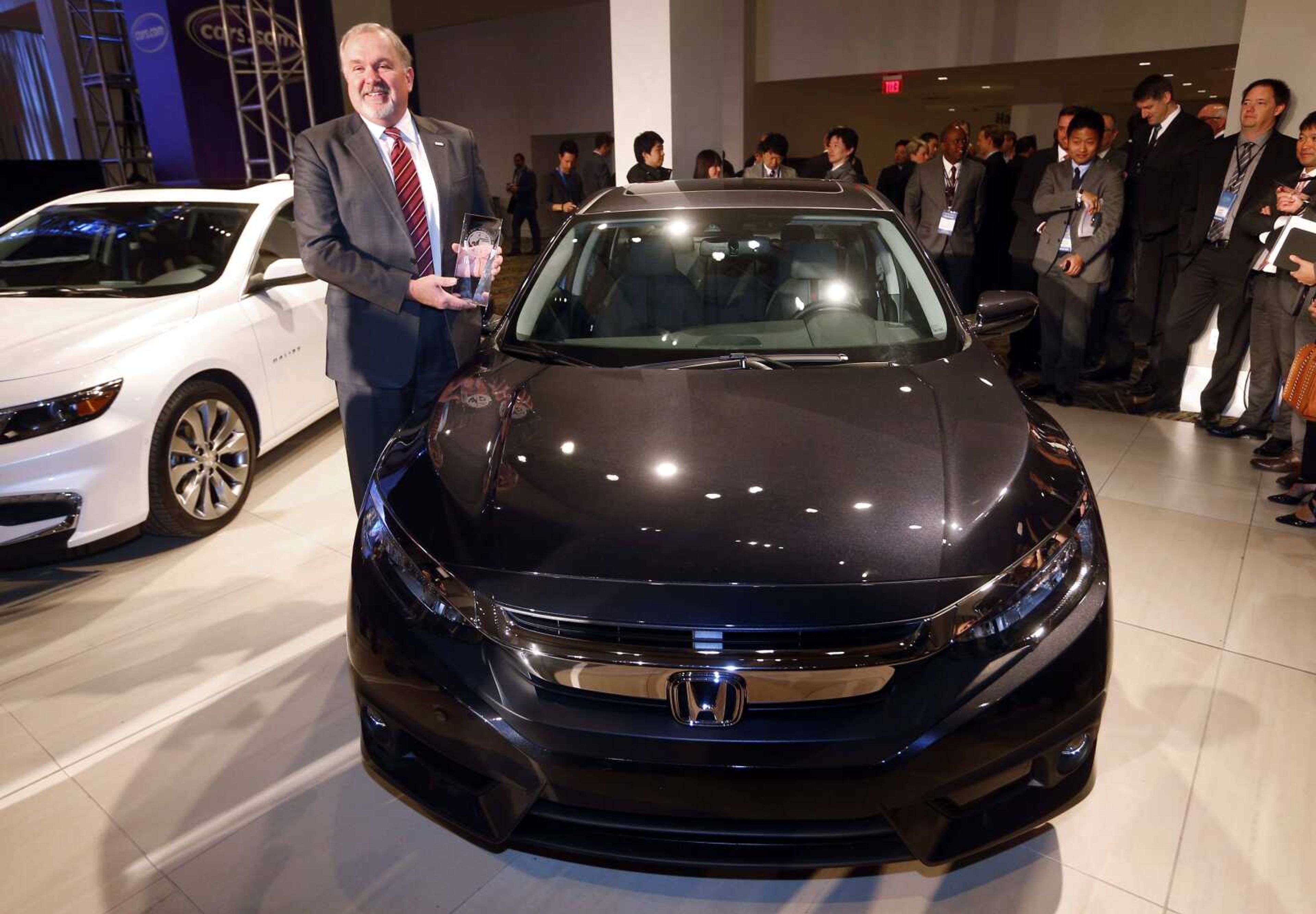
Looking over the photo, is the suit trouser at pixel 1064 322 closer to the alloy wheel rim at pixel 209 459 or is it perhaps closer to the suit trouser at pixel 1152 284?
the suit trouser at pixel 1152 284

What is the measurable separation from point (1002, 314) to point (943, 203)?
3485mm

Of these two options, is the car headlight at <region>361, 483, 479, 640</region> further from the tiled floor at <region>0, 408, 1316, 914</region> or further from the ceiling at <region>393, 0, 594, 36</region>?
the ceiling at <region>393, 0, 594, 36</region>

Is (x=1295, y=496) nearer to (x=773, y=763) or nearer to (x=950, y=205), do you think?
(x=950, y=205)

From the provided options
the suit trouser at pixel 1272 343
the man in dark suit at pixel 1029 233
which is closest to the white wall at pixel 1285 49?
the man in dark suit at pixel 1029 233

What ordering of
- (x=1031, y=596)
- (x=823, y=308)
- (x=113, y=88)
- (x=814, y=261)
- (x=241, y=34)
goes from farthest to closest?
(x=113, y=88) < (x=241, y=34) < (x=814, y=261) < (x=823, y=308) < (x=1031, y=596)

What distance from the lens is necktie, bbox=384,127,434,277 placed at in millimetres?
2449

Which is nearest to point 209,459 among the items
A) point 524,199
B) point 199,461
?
point 199,461

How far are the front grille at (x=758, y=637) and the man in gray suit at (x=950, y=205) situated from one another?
4654 millimetres

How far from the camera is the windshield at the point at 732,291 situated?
219 cm

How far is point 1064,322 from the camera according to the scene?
16.0 ft

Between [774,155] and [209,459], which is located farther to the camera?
[774,155]

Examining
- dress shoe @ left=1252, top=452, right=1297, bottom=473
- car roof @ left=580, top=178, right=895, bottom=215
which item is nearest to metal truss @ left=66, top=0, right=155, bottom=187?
car roof @ left=580, top=178, right=895, bottom=215

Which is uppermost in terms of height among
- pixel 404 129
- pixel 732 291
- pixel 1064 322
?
pixel 404 129

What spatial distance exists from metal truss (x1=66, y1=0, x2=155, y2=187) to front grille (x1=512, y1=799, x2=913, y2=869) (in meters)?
10.2
